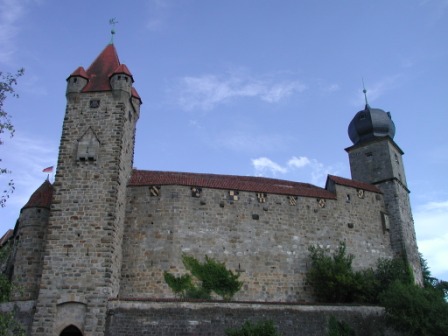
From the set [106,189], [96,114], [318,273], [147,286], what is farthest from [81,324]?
[318,273]

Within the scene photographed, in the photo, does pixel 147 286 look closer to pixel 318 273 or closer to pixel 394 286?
pixel 318 273

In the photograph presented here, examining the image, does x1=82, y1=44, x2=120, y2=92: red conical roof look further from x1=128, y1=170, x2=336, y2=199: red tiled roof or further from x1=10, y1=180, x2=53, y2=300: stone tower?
x1=10, y1=180, x2=53, y2=300: stone tower

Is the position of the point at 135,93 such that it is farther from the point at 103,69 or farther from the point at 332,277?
the point at 332,277

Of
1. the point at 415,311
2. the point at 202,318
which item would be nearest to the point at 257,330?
the point at 202,318

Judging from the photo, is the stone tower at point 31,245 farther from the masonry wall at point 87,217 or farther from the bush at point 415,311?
the bush at point 415,311

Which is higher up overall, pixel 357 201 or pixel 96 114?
pixel 96 114

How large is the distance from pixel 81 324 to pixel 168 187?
881 cm

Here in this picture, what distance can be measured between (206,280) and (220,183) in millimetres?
5709

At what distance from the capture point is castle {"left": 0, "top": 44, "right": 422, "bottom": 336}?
23.0 m

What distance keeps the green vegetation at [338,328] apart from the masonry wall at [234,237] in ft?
14.3

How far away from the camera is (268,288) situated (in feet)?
90.0

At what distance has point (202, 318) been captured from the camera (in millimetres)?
21594

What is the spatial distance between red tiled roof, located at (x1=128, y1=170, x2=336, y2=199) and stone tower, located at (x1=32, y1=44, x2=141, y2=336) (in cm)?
127

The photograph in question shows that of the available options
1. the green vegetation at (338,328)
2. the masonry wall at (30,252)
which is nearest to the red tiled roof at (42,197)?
the masonry wall at (30,252)
